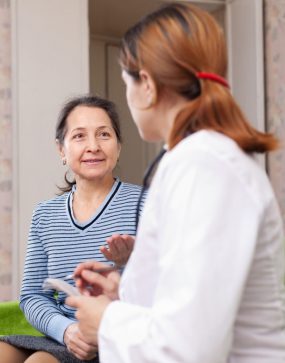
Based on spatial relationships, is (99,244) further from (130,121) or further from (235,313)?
(130,121)

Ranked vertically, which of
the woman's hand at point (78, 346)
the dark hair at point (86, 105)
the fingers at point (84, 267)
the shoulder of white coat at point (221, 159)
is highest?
the dark hair at point (86, 105)

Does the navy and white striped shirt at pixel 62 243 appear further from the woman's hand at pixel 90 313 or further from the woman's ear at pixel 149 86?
the woman's ear at pixel 149 86

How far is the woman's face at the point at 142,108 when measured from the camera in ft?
3.85

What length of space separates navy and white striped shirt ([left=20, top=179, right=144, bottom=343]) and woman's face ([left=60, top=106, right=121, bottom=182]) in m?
0.09

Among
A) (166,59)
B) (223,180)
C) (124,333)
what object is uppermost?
(166,59)

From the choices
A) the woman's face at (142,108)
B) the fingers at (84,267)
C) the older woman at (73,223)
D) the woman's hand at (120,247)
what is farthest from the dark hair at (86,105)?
the woman's face at (142,108)

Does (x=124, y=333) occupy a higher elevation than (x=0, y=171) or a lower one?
lower

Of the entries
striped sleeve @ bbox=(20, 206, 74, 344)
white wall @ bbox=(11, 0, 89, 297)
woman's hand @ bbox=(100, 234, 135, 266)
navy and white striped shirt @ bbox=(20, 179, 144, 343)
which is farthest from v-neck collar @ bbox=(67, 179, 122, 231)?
white wall @ bbox=(11, 0, 89, 297)

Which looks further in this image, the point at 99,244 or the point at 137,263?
the point at 99,244

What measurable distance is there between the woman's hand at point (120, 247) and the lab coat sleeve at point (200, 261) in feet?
1.81

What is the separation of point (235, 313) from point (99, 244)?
41.1 inches

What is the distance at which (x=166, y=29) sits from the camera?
1138mm

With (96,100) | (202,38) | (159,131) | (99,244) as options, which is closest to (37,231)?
(99,244)

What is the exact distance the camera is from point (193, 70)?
3.68ft
